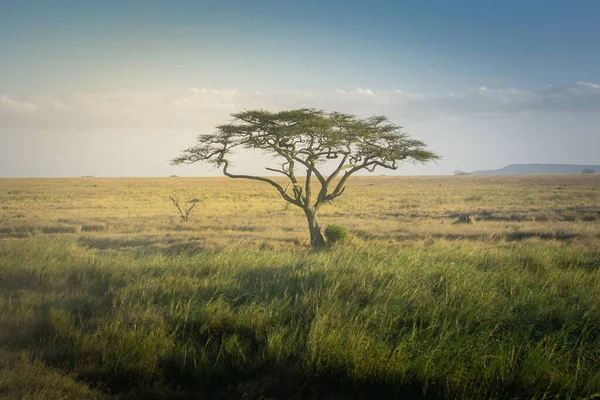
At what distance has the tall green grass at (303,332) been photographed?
13.4 feet

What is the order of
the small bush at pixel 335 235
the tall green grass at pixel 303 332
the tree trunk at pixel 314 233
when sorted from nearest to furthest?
1. the tall green grass at pixel 303 332
2. the tree trunk at pixel 314 233
3. the small bush at pixel 335 235

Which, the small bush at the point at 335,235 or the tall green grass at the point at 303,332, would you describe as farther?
the small bush at the point at 335,235

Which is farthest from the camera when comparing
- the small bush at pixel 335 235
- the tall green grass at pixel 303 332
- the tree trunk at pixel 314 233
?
the small bush at pixel 335 235

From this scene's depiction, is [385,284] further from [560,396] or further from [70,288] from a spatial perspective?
[70,288]

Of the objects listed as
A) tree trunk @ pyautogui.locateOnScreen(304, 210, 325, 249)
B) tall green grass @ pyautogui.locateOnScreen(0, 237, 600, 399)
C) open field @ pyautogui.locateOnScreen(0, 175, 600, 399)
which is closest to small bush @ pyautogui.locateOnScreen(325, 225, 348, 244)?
tree trunk @ pyautogui.locateOnScreen(304, 210, 325, 249)

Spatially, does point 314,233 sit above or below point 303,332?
below

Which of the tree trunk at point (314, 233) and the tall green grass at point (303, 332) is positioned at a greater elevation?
the tall green grass at point (303, 332)

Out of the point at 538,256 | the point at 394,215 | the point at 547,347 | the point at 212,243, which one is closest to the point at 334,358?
the point at 547,347

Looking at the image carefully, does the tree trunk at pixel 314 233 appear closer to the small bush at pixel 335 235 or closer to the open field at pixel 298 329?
the small bush at pixel 335 235

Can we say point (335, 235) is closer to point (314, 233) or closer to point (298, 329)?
point (314, 233)

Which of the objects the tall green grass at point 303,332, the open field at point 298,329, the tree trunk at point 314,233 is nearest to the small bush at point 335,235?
the tree trunk at point 314,233

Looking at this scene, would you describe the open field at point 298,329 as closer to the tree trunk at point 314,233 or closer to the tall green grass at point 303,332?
the tall green grass at point 303,332

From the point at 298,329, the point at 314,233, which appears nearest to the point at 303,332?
the point at 298,329

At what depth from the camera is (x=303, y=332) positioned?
4.86m
